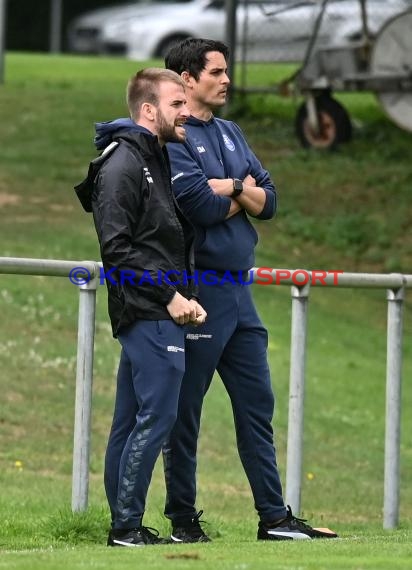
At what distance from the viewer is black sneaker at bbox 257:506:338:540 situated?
6.64 metres

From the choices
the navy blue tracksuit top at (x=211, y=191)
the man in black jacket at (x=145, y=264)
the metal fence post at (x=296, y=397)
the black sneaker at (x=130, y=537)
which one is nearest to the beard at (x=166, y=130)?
the man in black jacket at (x=145, y=264)

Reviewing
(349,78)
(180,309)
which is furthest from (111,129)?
(349,78)

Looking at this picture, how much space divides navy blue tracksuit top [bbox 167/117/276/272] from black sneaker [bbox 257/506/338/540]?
3.54ft

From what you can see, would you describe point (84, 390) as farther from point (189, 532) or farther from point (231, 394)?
point (189, 532)

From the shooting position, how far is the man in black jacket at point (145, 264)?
6.04m

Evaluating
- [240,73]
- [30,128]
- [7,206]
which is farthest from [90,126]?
[7,206]

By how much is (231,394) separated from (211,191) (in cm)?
87

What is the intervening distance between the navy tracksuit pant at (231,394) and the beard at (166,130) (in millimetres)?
618

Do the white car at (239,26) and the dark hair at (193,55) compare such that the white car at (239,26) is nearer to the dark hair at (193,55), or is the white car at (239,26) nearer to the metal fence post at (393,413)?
the metal fence post at (393,413)

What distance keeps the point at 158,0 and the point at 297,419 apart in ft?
108

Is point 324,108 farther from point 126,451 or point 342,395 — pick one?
point 126,451

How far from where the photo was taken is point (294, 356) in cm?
737

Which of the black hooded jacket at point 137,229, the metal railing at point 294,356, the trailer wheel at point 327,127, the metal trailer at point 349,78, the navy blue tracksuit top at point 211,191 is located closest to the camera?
the black hooded jacket at point 137,229

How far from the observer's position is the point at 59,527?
22.3 ft
